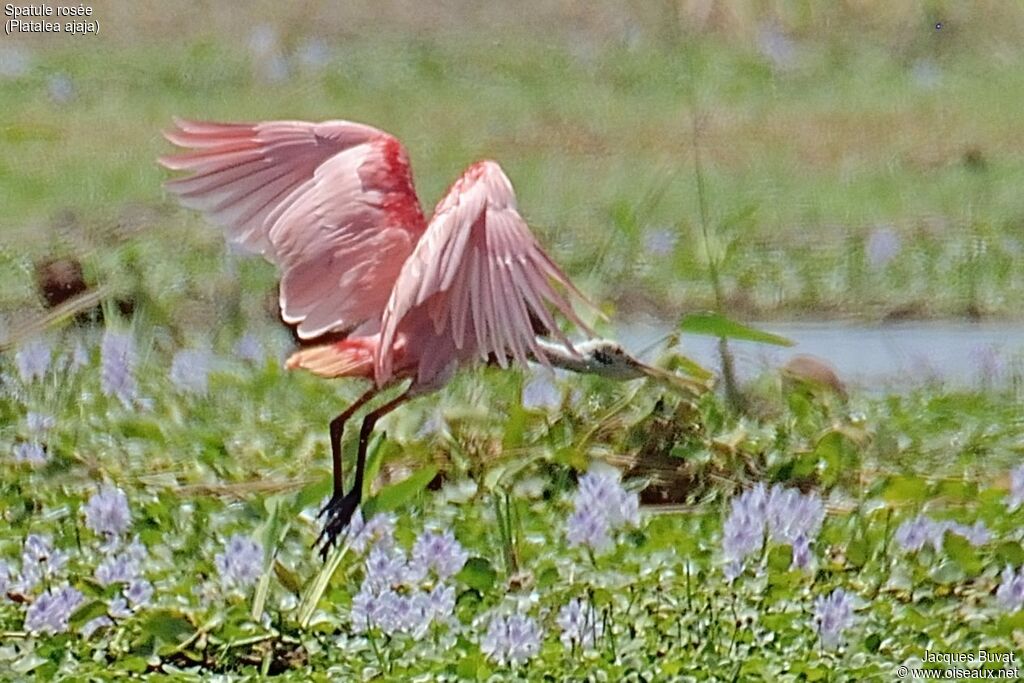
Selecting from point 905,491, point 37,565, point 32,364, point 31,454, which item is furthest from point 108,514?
point 905,491

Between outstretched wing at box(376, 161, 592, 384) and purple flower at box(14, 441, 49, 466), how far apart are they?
22.7 inches

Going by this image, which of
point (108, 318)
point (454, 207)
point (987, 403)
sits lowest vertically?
point (987, 403)

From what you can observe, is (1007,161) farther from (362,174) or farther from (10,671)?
(10,671)

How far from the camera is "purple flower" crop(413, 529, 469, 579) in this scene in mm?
2359

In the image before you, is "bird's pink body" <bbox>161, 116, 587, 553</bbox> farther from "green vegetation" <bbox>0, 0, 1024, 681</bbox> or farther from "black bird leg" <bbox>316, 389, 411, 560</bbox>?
"green vegetation" <bbox>0, 0, 1024, 681</bbox>

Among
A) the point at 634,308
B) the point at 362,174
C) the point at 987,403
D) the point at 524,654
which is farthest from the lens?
the point at 634,308

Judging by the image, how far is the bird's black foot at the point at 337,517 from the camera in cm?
248

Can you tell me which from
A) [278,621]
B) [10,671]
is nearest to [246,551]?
[278,621]

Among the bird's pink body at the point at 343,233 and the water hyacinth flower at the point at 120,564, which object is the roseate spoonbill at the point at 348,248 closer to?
the bird's pink body at the point at 343,233

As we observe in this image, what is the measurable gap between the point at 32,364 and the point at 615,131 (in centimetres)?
167

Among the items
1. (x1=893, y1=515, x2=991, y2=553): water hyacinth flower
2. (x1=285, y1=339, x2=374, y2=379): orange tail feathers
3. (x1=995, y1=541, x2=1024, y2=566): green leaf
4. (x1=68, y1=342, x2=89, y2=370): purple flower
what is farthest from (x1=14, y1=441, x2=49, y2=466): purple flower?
(x1=995, y1=541, x2=1024, y2=566): green leaf

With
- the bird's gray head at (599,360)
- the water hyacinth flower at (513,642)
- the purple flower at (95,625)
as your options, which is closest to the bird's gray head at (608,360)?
the bird's gray head at (599,360)

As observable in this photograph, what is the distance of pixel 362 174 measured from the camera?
2.62 m

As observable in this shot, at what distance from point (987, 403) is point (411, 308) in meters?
0.98
